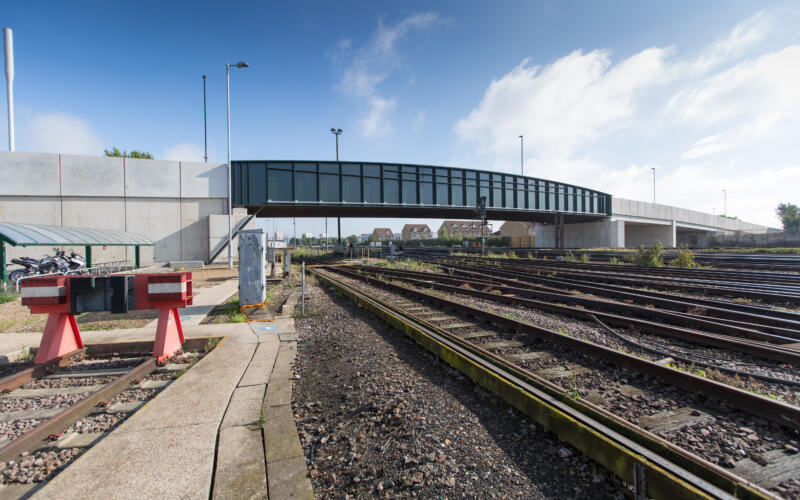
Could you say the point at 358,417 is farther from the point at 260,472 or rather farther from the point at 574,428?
the point at 574,428

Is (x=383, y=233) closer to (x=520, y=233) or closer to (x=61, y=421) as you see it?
(x=520, y=233)

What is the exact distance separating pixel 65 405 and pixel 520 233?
69.2 meters

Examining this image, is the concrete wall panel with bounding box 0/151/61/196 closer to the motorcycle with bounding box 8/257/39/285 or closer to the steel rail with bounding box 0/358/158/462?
the motorcycle with bounding box 8/257/39/285

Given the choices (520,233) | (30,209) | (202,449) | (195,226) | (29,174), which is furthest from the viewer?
(520,233)

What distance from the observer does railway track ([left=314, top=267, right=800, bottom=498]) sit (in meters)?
2.25

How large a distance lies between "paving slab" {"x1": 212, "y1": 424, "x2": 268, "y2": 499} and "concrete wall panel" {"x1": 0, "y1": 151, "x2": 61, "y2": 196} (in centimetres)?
2812

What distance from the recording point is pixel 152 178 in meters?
23.3

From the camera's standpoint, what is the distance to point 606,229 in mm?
43375

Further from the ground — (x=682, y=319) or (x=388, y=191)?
(x=388, y=191)

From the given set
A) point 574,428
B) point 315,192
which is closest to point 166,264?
point 315,192

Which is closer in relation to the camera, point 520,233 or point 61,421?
point 61,421

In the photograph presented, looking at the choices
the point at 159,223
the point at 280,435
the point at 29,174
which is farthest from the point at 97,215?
the point at 280,435

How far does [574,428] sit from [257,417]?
2684mm

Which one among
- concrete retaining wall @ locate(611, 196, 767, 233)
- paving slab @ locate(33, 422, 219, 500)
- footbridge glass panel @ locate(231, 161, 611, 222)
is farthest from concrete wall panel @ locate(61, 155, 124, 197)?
concrete retaining wall @ locate(611, 196, 767, 233)
